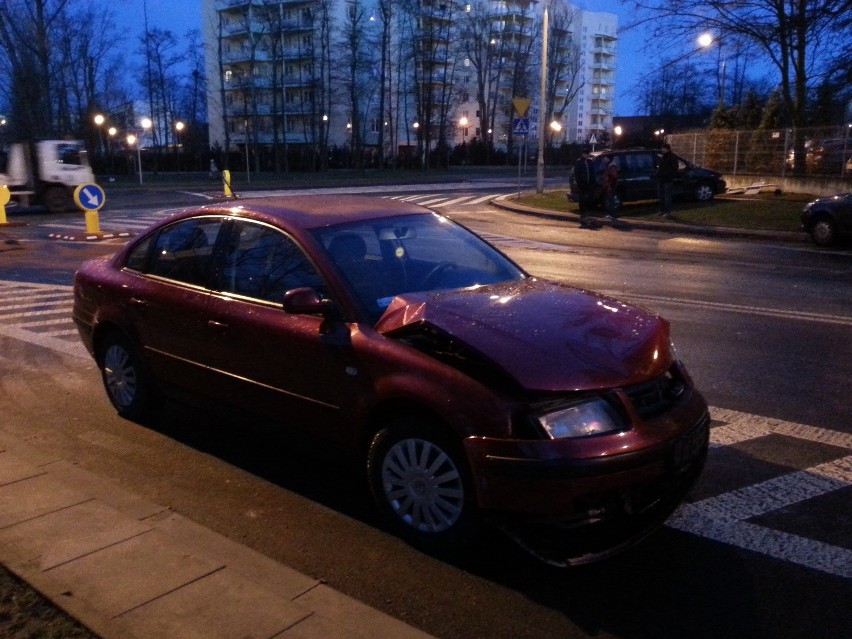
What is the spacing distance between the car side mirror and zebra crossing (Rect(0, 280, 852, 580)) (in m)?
2.13

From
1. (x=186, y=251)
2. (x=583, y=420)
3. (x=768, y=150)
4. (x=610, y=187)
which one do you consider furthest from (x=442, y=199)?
(x=583, y=420)

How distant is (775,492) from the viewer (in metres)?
4.70

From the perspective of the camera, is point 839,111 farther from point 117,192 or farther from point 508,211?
point 117,192

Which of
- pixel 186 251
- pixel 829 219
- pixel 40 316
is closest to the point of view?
pixel 186 251

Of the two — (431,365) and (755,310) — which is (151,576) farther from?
(755,310)

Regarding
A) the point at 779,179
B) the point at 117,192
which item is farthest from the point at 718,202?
the point at 117,192

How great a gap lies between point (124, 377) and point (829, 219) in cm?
1529

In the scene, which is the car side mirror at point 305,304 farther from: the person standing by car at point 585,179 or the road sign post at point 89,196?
the person standing by car at point 585,179

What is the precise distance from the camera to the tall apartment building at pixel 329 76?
228 ft

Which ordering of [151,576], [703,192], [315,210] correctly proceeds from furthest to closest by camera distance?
[703,192] → [315,210] → [151,576]

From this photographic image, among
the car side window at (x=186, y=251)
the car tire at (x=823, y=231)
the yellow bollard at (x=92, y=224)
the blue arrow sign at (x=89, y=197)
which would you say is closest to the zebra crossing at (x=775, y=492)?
the car side window at (x=186, y=251)

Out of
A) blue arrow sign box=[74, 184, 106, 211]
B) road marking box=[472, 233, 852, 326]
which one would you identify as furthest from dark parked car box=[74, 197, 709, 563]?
blue arrow sign box=[74, 184, 106, 211]

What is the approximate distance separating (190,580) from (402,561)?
3.32 feet

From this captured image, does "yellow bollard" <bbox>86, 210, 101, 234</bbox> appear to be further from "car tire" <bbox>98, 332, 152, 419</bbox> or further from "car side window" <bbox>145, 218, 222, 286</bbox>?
"car side window" <bbox>145, 218, 222, 286</bbox>
